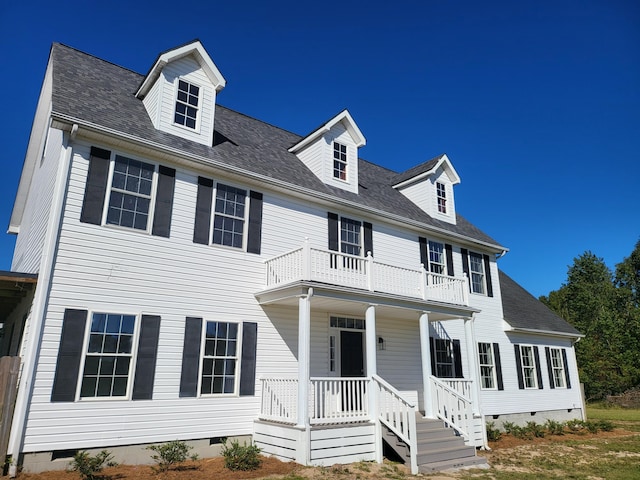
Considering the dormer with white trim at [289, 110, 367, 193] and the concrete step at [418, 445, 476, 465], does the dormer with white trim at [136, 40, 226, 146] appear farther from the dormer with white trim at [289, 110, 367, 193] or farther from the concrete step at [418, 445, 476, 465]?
the concrete step at [418, 445, 476, 465]

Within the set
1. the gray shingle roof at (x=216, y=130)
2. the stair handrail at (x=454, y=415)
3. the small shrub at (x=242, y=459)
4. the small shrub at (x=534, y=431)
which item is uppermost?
the gray shingle roof at (x=216, y=130)

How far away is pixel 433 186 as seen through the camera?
1858 cm

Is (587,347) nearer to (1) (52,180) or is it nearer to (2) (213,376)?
(2) (213,376)

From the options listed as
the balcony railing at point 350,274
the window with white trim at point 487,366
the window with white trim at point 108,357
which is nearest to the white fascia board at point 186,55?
the balcony railing at point 350,274

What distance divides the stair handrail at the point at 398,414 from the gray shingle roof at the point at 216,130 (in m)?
6.20

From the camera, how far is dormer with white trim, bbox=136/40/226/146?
11711 mm

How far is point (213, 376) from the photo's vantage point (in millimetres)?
10453

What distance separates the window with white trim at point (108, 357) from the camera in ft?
28.9

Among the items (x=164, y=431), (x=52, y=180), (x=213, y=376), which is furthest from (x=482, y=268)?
(x=52, y=180)

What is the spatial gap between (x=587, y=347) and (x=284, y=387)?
118 ft

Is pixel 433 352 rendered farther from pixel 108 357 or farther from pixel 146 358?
pixel 108 357

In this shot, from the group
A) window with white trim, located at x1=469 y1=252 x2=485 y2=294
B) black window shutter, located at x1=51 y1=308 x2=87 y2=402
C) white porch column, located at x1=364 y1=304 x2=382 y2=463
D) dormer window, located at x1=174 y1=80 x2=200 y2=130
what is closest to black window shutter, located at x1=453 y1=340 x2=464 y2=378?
window with white trim, located at x1=469 y1=252 x2=485 y2=294

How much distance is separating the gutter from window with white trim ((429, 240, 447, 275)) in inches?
24.7

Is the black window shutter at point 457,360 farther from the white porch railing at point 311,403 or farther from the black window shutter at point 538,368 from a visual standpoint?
the white porch railing at point 311,403
